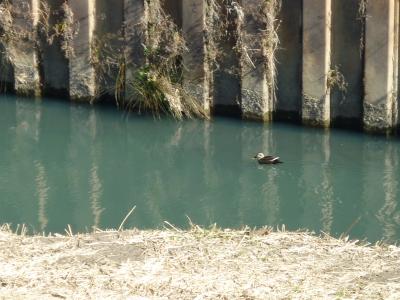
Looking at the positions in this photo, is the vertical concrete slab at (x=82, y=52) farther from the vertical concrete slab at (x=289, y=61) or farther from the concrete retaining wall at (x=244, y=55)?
the vertical concrete slab at (x=289, y=61)

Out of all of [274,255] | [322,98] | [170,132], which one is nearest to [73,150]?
[170,132]

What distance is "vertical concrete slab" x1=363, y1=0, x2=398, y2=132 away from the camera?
41.5ft

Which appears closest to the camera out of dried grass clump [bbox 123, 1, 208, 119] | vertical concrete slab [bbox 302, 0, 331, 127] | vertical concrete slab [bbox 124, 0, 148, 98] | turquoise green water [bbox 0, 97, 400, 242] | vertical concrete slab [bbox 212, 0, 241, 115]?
→ turquoise green water [bbox 0, 97, 400, 242]

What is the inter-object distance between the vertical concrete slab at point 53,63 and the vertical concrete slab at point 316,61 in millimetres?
3806

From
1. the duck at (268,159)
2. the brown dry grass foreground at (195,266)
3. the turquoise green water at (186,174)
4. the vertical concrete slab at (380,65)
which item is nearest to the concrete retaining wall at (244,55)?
the vertical concrete slab at (380,65)

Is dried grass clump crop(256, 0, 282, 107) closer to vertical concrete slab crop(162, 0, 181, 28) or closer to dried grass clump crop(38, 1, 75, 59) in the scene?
vertical concrete slab crop(162, 0, 181, 28)

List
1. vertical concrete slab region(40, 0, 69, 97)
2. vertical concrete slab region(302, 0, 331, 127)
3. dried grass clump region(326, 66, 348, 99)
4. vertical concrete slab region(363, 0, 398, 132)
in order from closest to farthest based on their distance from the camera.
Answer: vertical concrete slab region(363, 0, 398, 132)
vertical concrete slab region(302, 0, 331, 127)
dried grass clump region(326, 66, 348, 99)
vertical concrete slab region(40, 0, 69, 97)

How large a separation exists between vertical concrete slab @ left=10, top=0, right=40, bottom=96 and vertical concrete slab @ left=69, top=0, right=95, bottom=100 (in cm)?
68

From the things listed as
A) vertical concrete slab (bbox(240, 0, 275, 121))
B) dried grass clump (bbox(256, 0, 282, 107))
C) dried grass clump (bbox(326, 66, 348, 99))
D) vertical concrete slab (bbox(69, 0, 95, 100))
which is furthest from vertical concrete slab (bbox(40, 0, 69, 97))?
dried grass clump (bbox(326, 66, 348, 99))

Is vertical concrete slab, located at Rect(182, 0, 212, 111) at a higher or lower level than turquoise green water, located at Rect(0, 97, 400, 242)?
higher

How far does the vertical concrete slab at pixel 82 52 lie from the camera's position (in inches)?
575

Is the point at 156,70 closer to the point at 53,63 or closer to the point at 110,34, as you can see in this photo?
the point at 110,34

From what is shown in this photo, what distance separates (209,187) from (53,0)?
4966 mm

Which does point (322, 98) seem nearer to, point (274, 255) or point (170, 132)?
point (170, 132)
